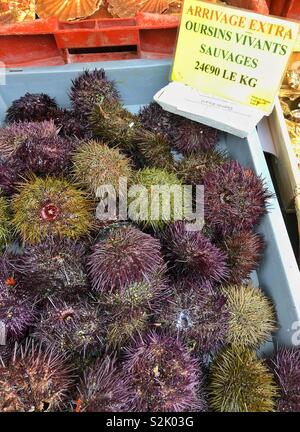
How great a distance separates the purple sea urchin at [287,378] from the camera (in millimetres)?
928

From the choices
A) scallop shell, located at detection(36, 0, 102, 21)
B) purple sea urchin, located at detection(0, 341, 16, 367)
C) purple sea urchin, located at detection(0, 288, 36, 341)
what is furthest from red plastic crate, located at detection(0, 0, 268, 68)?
purple sea urchin, located at detection(0, 341, 16, 367)

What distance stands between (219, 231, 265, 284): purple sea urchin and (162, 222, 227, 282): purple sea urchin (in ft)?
0.14

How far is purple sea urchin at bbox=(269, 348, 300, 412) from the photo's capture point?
36.5 inches

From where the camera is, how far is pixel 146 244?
98 cm

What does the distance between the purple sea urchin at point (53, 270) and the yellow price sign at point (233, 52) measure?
2.31ft

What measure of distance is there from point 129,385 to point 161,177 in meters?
0.55

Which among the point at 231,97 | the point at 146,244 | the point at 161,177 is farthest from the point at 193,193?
the point at 231,97

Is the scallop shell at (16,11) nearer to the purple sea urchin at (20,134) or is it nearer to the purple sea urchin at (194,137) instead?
the purple sea urchin at (20,134)

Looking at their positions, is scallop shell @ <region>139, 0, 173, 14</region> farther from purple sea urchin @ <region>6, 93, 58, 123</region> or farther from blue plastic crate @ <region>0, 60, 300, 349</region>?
purple sea urchin @ <region>6, 93, 58, 123</region>

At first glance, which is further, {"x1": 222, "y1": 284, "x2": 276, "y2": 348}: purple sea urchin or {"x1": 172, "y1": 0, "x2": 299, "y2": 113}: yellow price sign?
{"x1": 172, "y1": 0, "x2": 299, "y2": 113}: yellow price sign

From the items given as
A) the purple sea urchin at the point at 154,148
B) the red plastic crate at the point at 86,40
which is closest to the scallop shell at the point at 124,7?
the red plastic crate at the point at 86,40

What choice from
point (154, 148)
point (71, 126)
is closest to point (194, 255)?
point (154, 148)

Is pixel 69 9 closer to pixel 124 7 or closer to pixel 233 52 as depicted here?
pixel 124 7

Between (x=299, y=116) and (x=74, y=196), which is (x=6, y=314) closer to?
(x=74, y=196)
